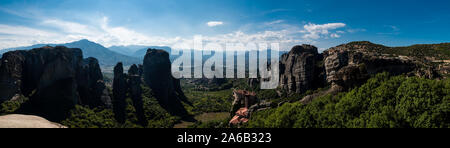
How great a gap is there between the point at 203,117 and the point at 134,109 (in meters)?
31.5

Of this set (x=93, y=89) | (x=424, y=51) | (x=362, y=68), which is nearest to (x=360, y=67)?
(x=362, y=68)

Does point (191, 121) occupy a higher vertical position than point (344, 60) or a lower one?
lower

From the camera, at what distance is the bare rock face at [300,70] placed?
98.2m

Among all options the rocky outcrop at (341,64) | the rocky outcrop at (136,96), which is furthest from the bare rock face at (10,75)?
the rocky outcrop at (341,64)

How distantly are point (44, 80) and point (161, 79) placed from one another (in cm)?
5415

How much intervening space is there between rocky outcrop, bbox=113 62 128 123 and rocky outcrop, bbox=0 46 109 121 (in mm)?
10156

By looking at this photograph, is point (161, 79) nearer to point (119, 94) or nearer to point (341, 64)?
point (119, 94)

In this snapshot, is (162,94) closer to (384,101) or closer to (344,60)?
(344,60)

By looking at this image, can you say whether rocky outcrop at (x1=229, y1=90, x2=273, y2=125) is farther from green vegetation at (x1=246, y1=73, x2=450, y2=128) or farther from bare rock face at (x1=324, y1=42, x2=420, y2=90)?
green vegetation at (x1=246, y1=73, x2=450, y2=128)

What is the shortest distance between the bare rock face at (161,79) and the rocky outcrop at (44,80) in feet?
120

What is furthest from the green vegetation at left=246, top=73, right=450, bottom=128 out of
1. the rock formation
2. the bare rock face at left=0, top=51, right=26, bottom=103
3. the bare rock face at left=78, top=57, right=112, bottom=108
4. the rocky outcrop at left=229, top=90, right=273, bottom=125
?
the bare rock face at left=78, top=57, right=112, bottom=108
